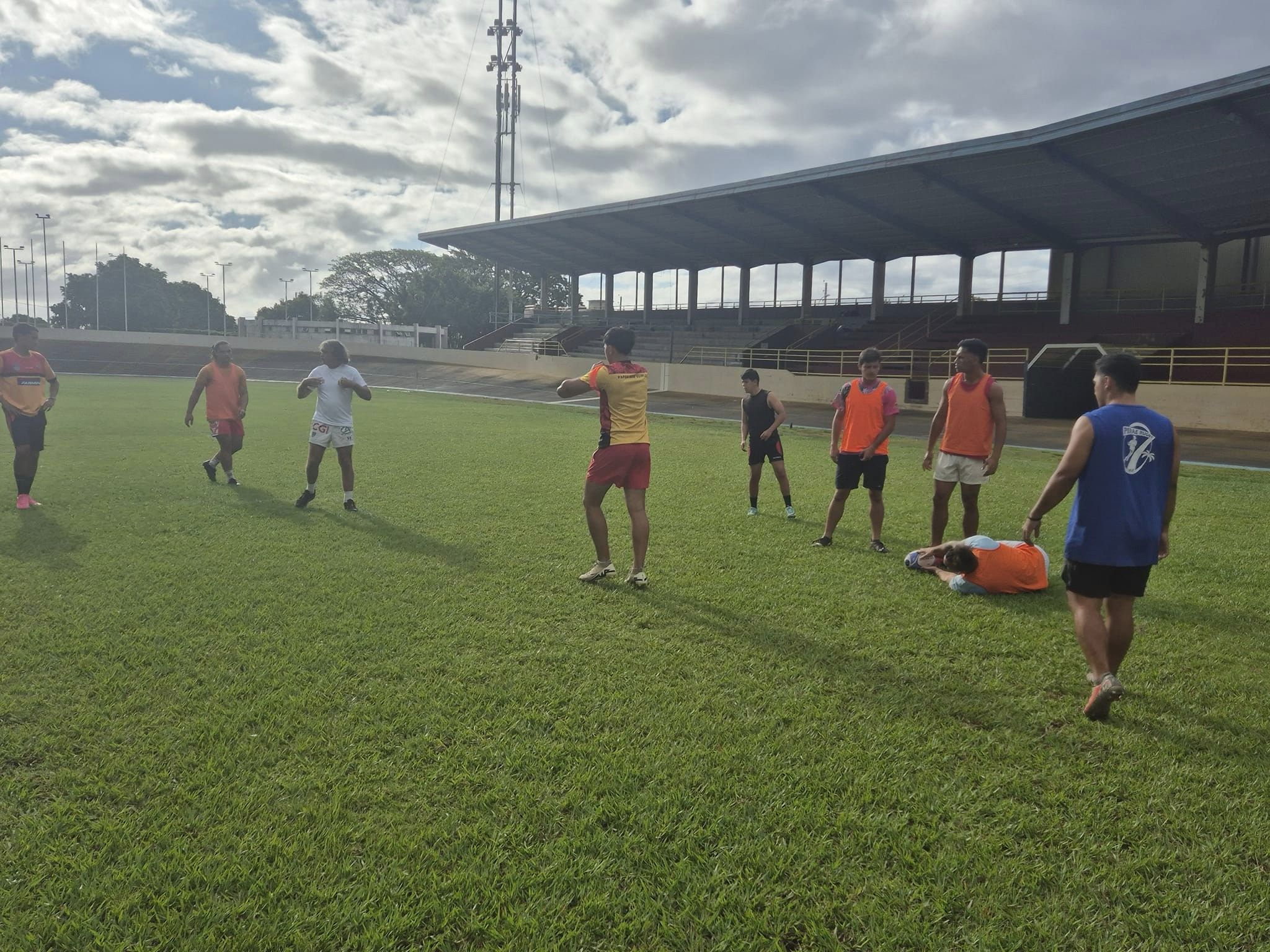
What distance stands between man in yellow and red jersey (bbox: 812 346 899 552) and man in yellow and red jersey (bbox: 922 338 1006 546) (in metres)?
0.58

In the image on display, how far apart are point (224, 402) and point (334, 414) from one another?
7.16 feet

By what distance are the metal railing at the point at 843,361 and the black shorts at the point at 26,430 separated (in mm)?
24973

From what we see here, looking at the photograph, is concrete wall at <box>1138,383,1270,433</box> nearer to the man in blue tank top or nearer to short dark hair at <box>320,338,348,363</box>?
the man in blue tank top

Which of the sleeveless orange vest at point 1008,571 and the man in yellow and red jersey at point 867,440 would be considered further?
the man in yellow and red jersey at point 867,440

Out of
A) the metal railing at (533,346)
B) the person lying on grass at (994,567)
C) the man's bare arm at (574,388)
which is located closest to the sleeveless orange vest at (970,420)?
the person lying on grass at (994,567)

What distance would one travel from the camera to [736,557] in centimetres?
686

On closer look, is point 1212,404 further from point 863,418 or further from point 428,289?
point 428,289

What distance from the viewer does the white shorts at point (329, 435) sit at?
854cm

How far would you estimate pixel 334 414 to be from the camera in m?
8.54

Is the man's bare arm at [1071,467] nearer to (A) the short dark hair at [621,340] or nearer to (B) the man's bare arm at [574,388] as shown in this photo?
(A) the short dark hair at [621,340]

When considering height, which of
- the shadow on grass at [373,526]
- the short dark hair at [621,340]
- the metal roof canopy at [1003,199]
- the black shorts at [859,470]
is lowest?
the shadow on grass at [373,526]

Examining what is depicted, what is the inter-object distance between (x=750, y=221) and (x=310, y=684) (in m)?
39.6

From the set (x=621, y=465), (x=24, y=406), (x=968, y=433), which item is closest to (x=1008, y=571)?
(x=968, y=433)

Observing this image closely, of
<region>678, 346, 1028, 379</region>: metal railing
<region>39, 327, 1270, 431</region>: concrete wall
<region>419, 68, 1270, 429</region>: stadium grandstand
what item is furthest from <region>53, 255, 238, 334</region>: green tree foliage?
<region>678, 346, 1028, 379</region>: metal railing
